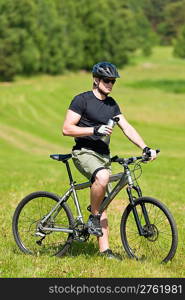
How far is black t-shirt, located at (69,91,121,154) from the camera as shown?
6.68 m

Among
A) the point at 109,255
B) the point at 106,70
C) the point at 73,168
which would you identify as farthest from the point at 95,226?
the point at 73,168

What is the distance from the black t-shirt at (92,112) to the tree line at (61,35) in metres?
65.4

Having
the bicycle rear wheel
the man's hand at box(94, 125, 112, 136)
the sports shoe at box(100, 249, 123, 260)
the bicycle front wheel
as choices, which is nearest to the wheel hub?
the bicycle front wheel

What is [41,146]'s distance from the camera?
2773 cm

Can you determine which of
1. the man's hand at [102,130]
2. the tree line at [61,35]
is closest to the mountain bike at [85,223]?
the man's hand at [102,130]

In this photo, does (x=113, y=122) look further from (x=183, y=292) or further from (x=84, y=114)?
(x=183, y=292)

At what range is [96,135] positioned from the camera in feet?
21.2

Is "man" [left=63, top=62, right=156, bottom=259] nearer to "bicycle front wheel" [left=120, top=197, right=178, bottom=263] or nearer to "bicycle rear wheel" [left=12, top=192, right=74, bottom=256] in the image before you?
"bicycle front wheel" [left=120, top=197, right=178, bottom=263]

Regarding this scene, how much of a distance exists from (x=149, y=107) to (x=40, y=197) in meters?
40.3

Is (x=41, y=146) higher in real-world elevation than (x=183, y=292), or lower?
higher

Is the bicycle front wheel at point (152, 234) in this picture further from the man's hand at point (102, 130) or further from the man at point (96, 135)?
the man's hand at point (102, 130)

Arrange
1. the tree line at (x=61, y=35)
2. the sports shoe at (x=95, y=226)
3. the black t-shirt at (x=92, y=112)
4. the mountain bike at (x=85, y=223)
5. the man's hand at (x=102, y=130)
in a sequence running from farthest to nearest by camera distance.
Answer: the tree line at (x=61, y=35)
the sports shoe at (x=95, y=226)
the black t-shirt at (x=92, y=112)
the mountain bike at (x=85, y=223)
the man's hand at (x=102, y=130)

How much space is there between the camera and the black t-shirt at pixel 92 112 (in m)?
6.68

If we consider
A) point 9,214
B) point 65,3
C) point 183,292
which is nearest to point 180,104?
point 9,214
